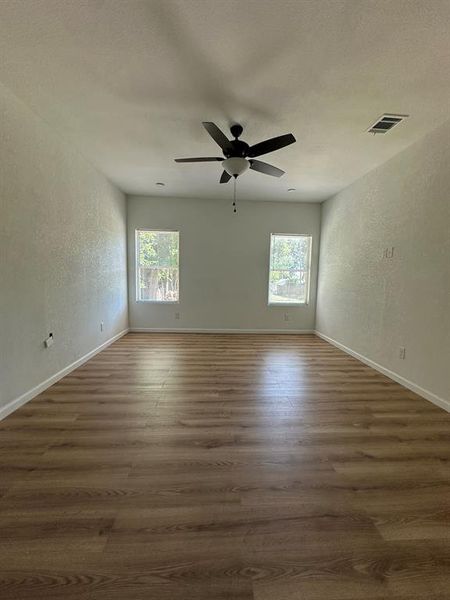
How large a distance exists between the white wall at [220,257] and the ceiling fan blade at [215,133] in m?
2.88

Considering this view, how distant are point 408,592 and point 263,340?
13.5 ft

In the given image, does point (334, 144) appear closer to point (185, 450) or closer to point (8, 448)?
point (185, 450)

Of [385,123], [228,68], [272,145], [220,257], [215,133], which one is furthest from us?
[220,257]

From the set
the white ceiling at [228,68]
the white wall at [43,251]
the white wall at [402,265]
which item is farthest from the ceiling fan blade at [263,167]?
the white wall at [43,251]

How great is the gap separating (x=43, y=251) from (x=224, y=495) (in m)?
2.79

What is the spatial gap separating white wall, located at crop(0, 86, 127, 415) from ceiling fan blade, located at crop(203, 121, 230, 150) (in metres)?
1.72

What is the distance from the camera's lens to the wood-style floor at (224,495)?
3.51 ft

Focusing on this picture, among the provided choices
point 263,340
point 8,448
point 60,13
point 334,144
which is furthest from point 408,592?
point 263,340

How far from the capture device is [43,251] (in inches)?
107

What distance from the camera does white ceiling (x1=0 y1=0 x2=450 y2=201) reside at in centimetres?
155

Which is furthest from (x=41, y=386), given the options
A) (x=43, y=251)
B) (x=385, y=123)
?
(x=385, y=123)

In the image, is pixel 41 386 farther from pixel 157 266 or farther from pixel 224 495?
pixel 157 266

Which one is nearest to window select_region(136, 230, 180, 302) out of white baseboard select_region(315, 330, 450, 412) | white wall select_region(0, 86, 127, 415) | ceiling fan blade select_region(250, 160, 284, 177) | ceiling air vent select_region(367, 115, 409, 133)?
white wall select_region(0, 86, 127, 415)

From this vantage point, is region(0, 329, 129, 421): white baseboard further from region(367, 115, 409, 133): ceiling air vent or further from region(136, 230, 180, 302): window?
region(367, 115, 409, 133): ceiling air vent
